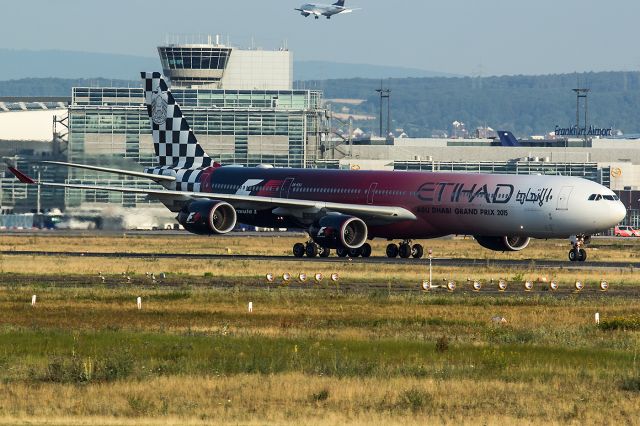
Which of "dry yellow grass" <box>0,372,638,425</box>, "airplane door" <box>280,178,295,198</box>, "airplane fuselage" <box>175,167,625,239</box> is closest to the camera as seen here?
"dry yellow grass" <box>0,372,638,425</box>

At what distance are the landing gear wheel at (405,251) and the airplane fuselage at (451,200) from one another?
1261mm

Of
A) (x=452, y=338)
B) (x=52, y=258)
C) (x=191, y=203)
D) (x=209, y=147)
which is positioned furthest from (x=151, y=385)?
(x=209, y=147)

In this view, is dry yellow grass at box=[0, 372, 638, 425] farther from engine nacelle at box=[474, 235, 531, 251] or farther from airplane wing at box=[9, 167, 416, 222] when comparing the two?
engine nacelle at box=[474, 235, 531, 251]

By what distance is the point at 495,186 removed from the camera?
6669 cm

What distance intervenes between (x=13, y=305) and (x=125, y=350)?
1170 centimetres

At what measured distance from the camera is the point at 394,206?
229 ft

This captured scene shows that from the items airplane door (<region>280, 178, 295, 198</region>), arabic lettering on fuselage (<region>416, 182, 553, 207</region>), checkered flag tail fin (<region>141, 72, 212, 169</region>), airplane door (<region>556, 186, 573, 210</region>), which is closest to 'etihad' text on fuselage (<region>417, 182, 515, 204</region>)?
arabic lettering on fuselage (<region>416, 182, 553, 207</region>)

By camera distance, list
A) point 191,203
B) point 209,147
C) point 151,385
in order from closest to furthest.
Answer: point 151,385 → point 191,203 → point 209,147

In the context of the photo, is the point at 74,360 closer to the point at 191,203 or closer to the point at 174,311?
the point at 174,311

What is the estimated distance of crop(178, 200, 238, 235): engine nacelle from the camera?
6962 centimetres

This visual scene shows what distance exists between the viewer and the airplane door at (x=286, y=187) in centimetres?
7444

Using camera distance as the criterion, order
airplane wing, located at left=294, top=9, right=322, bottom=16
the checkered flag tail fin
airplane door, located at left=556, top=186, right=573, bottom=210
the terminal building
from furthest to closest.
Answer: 1. the terminal building
2. airplane wing, located at left=294, top=9, right=322, bottom=16
3. the checkered flag tail fin
4. airplane door, located at left=556, top=186, right=573, bottom=210

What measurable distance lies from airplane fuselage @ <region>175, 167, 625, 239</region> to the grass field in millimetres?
16932

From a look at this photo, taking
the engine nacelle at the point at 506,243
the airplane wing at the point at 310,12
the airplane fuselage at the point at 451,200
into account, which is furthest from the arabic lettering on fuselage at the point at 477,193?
the airplane wing at the point at 310,12
